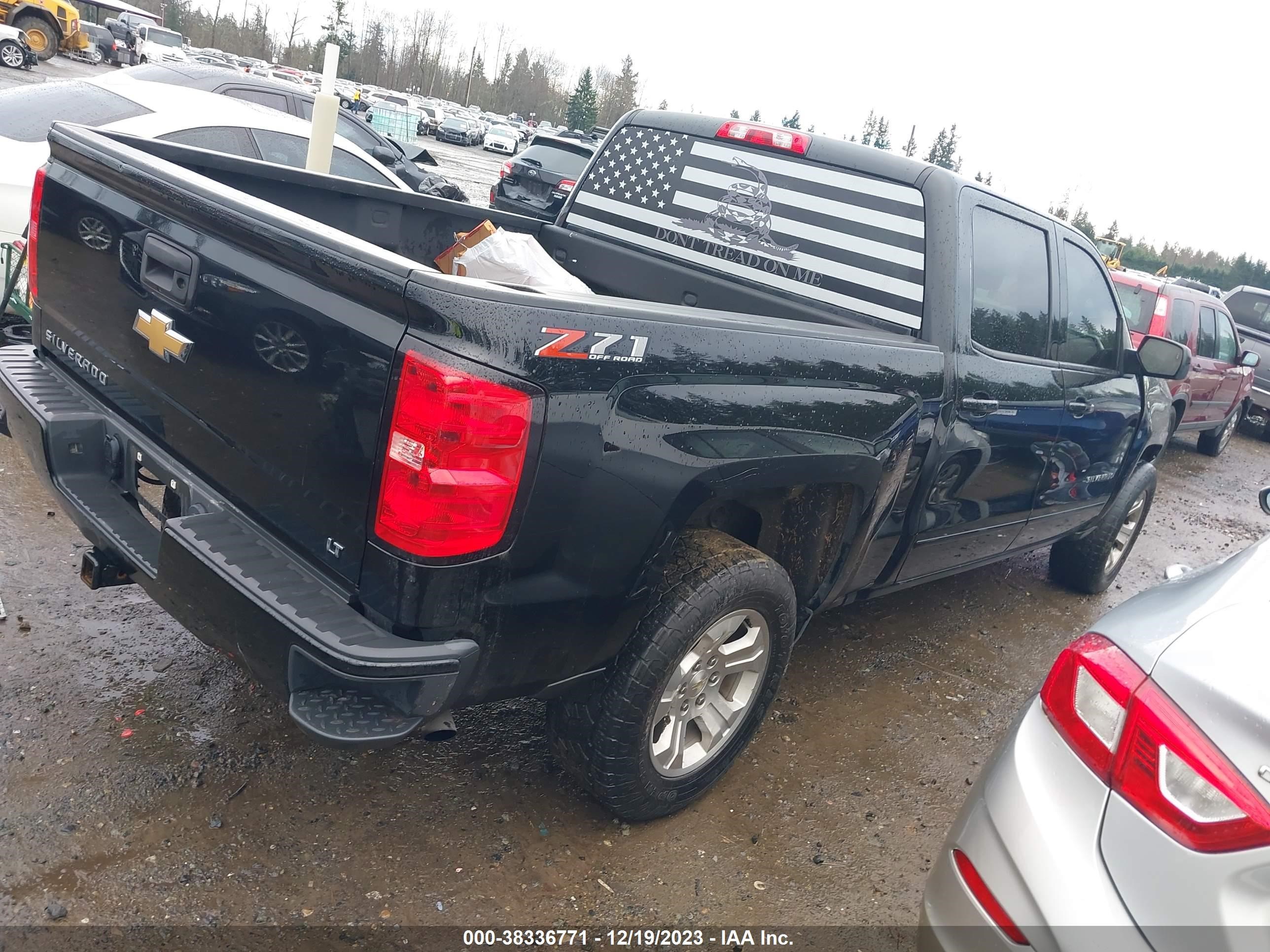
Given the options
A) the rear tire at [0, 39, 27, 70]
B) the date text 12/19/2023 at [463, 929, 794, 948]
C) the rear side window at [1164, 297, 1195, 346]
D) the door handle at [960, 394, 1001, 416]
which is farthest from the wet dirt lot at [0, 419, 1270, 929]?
the rear tire at [0, 39, 27, 70]

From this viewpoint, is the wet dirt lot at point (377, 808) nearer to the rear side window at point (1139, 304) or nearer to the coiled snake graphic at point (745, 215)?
the coiled snake graphic at point (745, 215)

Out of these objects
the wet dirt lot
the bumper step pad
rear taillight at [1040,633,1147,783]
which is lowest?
the wet dirt lot

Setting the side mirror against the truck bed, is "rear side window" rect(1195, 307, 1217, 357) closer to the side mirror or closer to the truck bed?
the side mirror

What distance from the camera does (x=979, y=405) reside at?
11.3ft

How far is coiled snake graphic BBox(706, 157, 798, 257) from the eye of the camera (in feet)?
11.8

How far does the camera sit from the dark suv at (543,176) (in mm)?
12914

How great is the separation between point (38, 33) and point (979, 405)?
1547 inches

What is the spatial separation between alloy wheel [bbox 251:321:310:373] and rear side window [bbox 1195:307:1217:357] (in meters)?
10.1

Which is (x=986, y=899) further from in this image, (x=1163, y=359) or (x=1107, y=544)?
(x=1107, y=544)

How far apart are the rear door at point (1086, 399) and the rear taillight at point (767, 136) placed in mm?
1313

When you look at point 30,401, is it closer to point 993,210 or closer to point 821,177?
point 821,177

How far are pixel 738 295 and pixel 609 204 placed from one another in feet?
2.81

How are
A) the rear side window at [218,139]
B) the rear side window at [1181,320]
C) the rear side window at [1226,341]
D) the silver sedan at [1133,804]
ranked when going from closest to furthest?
the silver sedan at [1133,804]
the rear side window at [218,139]
the rear side window at [1181,320]
the rear side window at [1226,341]

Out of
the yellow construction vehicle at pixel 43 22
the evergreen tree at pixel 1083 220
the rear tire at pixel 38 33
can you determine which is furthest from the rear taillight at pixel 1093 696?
the evergreen tree at pixel 1083 220
